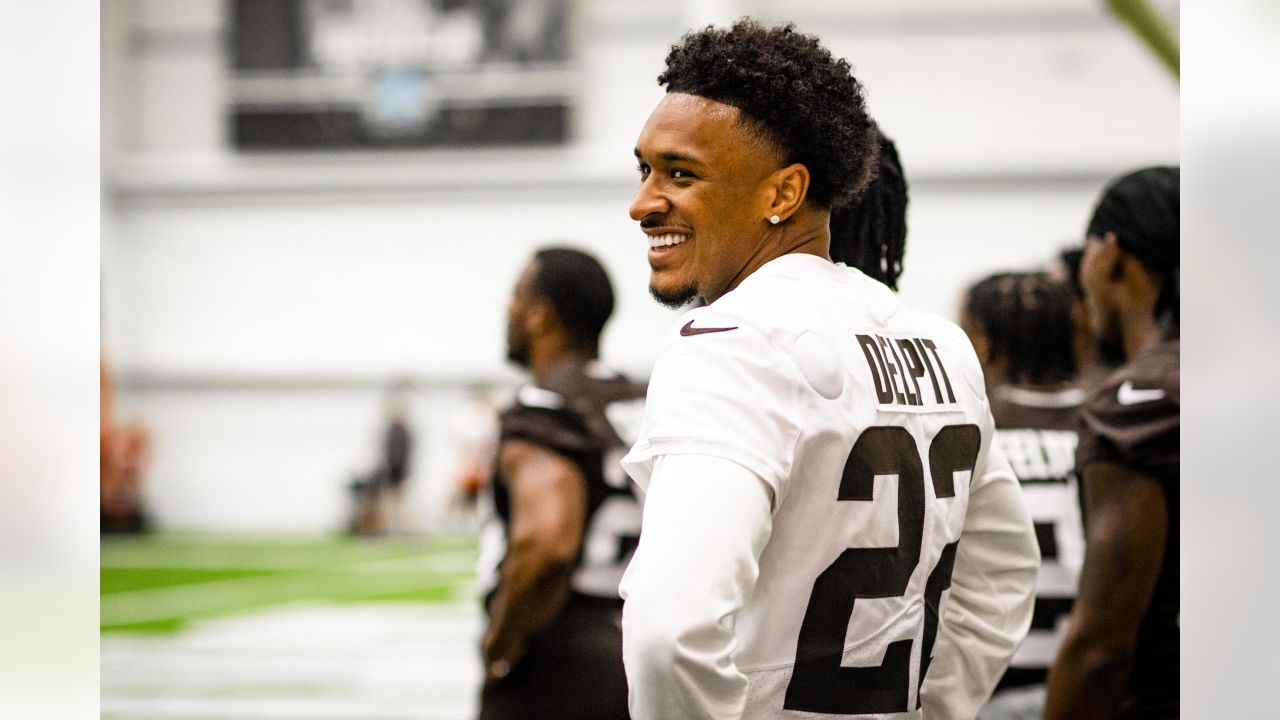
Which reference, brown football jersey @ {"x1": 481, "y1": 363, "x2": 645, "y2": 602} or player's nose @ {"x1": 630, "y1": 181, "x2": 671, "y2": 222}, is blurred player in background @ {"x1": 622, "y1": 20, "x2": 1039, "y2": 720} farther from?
brown football jersey @ {"x1": 481, "y1": 363, "x2": 645, "y2": 602}

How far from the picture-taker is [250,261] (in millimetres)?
17141

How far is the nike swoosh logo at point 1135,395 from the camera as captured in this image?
94.7 inches

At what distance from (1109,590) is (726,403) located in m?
1.42

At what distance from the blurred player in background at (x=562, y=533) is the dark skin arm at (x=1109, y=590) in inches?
43.2

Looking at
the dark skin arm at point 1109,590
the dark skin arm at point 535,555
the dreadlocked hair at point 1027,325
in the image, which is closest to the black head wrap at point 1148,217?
the dark skin arm at point 1109,590

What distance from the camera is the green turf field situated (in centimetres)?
980

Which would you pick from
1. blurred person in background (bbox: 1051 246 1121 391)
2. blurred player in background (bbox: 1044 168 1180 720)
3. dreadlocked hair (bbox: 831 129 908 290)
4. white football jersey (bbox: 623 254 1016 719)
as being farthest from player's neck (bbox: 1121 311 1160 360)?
white football jersey (bbox: 623 254 1016 719)

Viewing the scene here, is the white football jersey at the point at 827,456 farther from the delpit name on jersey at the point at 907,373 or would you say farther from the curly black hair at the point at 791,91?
the curly black hair at the point at 791,91

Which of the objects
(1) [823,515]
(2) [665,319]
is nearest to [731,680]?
(1) [823,515]

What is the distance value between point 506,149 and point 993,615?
48.9 ft

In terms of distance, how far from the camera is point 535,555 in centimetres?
313

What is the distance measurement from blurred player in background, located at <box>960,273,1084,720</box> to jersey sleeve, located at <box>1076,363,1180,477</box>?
163 mm

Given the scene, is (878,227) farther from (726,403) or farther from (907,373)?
(726,403)
